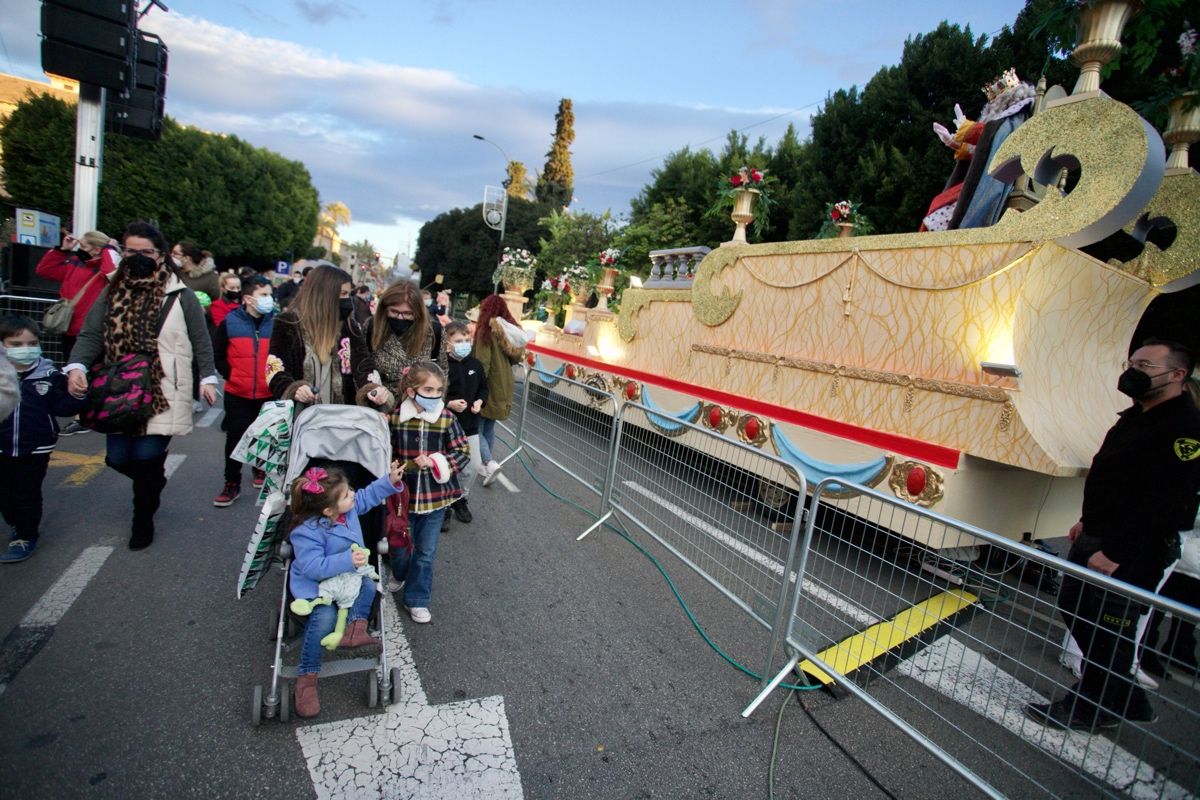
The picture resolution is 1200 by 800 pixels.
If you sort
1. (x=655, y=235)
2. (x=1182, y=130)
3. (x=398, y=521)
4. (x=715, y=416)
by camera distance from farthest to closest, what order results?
(x=655, y=235), (x=715, y=416), (x=1182, y=130), (x=398, y=521)

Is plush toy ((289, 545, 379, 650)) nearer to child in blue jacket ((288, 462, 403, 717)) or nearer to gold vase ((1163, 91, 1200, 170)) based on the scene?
child in blue jacket ((288, 462, 403, 717))

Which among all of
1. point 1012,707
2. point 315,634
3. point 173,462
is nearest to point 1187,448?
point 1012,707

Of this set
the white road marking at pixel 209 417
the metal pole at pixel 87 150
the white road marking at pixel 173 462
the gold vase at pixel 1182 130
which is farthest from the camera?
the metal pole at pixel 87 150

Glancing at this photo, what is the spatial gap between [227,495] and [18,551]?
1.25 metres

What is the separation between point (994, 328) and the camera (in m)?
4.14

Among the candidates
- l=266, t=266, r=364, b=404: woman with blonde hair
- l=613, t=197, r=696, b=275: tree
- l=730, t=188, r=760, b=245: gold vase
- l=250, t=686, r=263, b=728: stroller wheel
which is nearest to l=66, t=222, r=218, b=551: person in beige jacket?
l=266, t=266, r=364, b=404: woman with blonde hair

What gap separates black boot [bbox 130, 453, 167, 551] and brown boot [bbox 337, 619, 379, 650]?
190 centimetres

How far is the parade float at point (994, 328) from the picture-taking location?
3885 millimetres

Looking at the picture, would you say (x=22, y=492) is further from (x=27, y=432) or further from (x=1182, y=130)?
(x=1182, y=130)

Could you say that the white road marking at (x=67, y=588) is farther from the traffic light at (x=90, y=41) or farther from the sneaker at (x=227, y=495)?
the traffic light at (x=90, y=41)

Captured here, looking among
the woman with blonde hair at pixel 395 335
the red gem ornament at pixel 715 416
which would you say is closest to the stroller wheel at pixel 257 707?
the woman with blonde hair at pixel 395 335

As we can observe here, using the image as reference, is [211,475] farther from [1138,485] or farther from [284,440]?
[1138,485]

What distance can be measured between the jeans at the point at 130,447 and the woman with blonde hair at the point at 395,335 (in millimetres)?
1422

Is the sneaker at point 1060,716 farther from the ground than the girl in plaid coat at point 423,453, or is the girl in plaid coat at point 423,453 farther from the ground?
the girl in plaid coat at point 423,453
